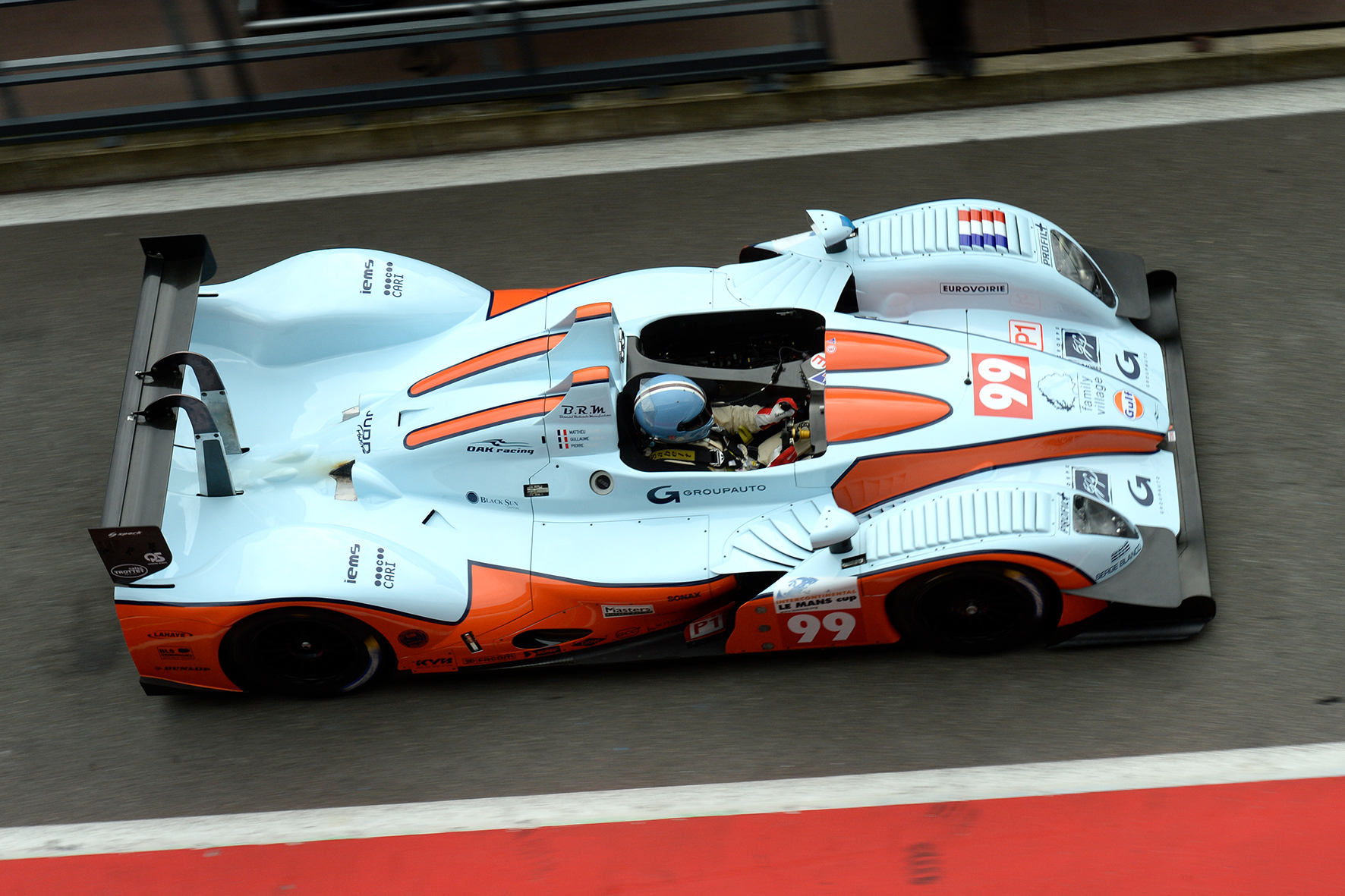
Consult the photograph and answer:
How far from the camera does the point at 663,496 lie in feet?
16.0

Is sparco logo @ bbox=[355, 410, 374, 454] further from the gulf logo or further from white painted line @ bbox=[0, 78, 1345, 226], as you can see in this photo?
the gulf logo

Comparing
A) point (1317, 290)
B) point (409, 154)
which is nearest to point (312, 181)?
point (409, 154)

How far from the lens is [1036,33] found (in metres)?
8.05

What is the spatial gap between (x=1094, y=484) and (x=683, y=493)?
1.74m

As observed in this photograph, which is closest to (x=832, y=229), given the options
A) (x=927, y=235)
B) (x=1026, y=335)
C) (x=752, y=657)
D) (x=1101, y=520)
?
(x=927, y=235)

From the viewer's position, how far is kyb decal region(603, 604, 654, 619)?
4738 millimetres

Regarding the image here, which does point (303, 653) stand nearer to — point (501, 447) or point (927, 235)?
point (501, 447)

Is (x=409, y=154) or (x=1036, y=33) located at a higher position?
(x=1036, y=33)

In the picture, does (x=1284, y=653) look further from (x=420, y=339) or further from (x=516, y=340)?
(x=420, y=339)

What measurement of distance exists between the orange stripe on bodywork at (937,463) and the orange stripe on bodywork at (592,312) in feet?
4.15

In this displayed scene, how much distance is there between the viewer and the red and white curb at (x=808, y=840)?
4371mm

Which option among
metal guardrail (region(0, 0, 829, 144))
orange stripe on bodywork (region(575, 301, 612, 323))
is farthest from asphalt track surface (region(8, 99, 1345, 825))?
orange stripe on bodywork (region(575, 301, 612, 323))

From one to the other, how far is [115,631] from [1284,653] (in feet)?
17.9

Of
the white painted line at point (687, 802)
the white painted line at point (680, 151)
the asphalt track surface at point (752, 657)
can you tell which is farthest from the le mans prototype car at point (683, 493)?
the white painted line at point (680, 151)
